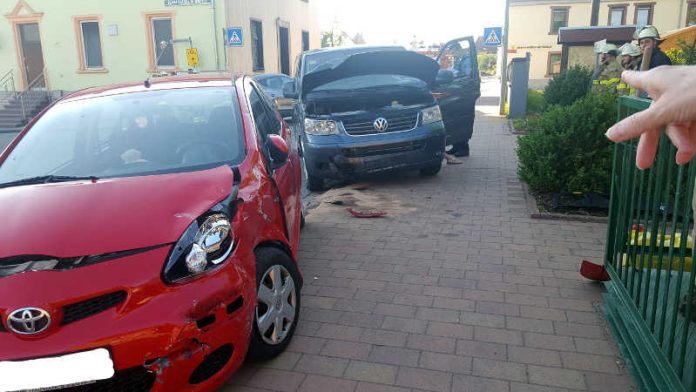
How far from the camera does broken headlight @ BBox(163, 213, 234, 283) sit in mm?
2570

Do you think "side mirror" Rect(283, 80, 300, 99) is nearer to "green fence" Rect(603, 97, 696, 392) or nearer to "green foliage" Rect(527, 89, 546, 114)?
"green fence" Rect(603, 97, 696, 392)

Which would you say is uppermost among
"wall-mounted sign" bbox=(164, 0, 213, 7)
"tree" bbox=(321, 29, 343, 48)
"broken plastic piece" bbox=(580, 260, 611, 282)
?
"wall-mounted sign" bbox=(164, 0, 213, 7)

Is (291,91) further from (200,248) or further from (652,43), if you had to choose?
(200,248)

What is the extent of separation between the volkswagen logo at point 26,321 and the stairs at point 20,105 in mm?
21409

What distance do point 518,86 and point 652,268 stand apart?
13.7 metres

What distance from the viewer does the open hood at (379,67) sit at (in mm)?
8062

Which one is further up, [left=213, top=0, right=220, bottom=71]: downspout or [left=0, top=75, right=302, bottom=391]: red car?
[left=213, top=0, right=220, bottom=71]: downspout

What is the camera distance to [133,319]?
2.38m

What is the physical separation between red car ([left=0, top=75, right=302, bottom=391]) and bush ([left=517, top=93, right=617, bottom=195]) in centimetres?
336

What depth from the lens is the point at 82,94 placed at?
440 centimetres

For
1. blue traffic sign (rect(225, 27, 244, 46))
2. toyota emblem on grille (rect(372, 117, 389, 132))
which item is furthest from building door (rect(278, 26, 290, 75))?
toyota emblem on grille (rect(372, 117, 389, 132))

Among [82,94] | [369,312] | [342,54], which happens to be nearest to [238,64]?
[342,54]

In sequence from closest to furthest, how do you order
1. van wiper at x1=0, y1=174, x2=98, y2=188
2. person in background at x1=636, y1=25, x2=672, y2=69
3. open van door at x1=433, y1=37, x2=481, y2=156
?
1. van wiper at x1=0, y1=174, x2=98, y2=188
2. person in background at x1=636, y1=25, x2=672, y2=69
3. open van door at x1=433, y1=37, x2=481, y2=156

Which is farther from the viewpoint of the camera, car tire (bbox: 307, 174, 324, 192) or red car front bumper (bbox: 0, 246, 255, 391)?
car tire (bbox: 307, 174, 324, 192)
